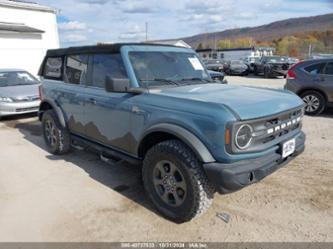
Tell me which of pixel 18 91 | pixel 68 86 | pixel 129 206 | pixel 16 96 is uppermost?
pixel 68 86

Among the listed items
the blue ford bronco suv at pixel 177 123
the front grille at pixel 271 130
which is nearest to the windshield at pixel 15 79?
the blue ford bronco suv at pixel 177 123

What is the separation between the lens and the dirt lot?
9.94 ft

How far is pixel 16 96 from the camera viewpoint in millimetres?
8312

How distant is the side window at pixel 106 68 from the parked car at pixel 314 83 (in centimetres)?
613

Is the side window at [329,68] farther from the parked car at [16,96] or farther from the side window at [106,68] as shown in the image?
the parked car at [16,96]

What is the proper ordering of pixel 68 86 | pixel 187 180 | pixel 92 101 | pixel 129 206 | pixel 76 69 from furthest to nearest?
pixel 68 86, pixel 76 69, pixel 92 101, pixel 129 206, pixel 187 180

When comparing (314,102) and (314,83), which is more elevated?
(314,83)

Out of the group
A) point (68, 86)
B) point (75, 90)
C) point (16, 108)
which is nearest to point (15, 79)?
point (16, 108)

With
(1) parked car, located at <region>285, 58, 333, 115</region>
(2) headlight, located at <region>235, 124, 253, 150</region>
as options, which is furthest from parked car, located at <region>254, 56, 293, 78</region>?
(2) headlight, located at <region>235, 124, 253, 150</region>

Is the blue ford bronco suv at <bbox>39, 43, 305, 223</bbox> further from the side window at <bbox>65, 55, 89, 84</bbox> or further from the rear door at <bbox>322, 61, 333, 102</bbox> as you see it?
the rear door at <bbox>322, 61, 333, 102</bbox>

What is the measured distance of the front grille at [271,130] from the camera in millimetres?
2879

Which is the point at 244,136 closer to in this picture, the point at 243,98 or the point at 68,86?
the point at 243,98

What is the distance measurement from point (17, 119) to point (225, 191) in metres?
7.88

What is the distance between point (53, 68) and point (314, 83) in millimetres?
6590
